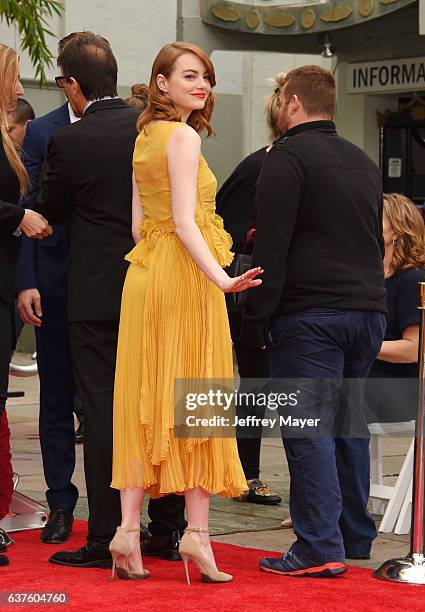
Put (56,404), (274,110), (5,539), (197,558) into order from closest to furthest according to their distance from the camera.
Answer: (197,558)
(5,539)
(56,404)
(274,110)

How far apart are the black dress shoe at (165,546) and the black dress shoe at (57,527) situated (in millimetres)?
430

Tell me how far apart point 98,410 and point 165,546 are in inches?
25.6

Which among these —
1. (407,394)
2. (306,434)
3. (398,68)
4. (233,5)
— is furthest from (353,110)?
(306,434)

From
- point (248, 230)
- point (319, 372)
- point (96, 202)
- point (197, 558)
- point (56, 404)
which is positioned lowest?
point (197, 558)

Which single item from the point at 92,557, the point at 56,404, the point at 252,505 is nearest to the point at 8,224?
the point at 56,404

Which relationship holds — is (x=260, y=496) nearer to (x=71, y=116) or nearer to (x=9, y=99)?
(x=71, y=116)

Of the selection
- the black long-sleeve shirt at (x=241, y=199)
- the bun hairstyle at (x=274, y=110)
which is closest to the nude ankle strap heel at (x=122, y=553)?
the black long-sleeve shirt at (x=241, y=199)

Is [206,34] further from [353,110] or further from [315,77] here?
[315,77]

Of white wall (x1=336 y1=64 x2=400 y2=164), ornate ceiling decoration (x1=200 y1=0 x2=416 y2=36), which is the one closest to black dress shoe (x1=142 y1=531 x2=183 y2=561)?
ornate ceiling decoration (x1=200 y1=0 x2=416 y2=36)

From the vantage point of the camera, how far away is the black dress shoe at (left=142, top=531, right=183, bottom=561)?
553 cm

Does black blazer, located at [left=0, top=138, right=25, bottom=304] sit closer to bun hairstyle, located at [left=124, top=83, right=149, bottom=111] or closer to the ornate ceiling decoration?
bun hairstyle, located at [left=124, top=83, right=149, bottom=111]

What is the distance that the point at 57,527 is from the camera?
589cm

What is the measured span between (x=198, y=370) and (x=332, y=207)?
0.84 meters

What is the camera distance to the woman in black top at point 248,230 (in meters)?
6.72
